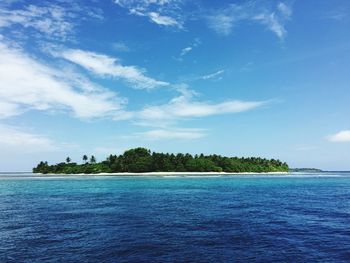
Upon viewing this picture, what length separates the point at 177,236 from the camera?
2836cm

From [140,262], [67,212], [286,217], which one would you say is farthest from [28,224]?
[286,217]

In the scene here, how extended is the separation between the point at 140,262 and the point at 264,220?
19536 millimetres

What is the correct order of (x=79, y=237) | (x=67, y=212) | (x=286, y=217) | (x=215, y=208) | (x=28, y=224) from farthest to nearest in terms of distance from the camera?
(x=215, y=208)
(x=67, y=212)
(x=286, y=217)
(x=28, y=224)
(x=79, y=237)

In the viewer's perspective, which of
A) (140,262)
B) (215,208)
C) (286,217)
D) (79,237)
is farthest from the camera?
(215,208)

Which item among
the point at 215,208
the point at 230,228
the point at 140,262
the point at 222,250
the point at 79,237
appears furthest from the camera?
the point at 215,208

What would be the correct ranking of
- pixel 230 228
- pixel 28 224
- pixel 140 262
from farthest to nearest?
pixel 28 224 < pixel 230 228 < pixel 140 262

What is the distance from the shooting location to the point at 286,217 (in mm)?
39000

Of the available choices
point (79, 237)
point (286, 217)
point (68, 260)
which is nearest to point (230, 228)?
point (286, 217)

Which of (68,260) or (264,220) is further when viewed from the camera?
(264,220)

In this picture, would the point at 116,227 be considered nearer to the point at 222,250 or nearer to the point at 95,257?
the point at 95,257

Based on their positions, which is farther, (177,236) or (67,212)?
(67,212)

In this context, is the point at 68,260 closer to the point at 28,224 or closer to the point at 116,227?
the point at 116,227

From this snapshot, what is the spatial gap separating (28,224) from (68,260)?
15554 mm

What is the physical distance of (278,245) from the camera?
25.3 metres
